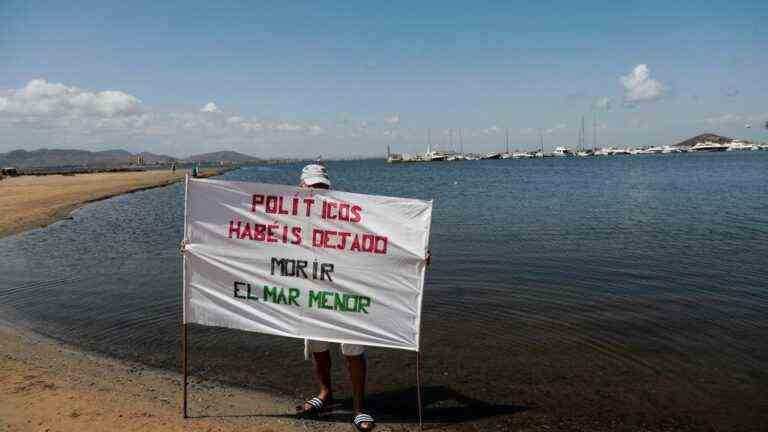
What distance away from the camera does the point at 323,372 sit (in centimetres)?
607

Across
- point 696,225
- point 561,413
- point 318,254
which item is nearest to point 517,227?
point 696,225

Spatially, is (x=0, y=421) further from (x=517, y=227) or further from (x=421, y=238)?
(x=517, y=227)

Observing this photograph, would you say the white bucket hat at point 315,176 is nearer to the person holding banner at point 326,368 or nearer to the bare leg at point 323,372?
the person holding banner at point 326,368

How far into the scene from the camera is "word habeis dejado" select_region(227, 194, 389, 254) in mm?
5730

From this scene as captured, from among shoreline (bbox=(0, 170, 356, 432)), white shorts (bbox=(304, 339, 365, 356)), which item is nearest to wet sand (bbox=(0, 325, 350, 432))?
shoreline (bbox=(0, 170, 356, 432))

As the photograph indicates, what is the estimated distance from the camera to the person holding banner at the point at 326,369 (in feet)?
18.7

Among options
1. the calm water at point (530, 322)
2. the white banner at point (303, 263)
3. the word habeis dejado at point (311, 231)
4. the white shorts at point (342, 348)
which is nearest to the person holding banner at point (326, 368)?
the white shorts at point (342, 348)

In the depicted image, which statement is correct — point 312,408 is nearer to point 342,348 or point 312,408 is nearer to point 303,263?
point 342,348

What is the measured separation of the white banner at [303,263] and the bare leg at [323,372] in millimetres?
426

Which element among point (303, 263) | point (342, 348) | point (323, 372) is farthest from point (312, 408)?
point (303, 263)

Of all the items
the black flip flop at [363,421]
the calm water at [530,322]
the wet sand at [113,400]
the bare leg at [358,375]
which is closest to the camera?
the wet sand at [113,400]

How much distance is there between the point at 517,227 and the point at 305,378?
1786 centimetres

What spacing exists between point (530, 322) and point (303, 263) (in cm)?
609

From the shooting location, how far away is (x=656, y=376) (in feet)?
24.1
